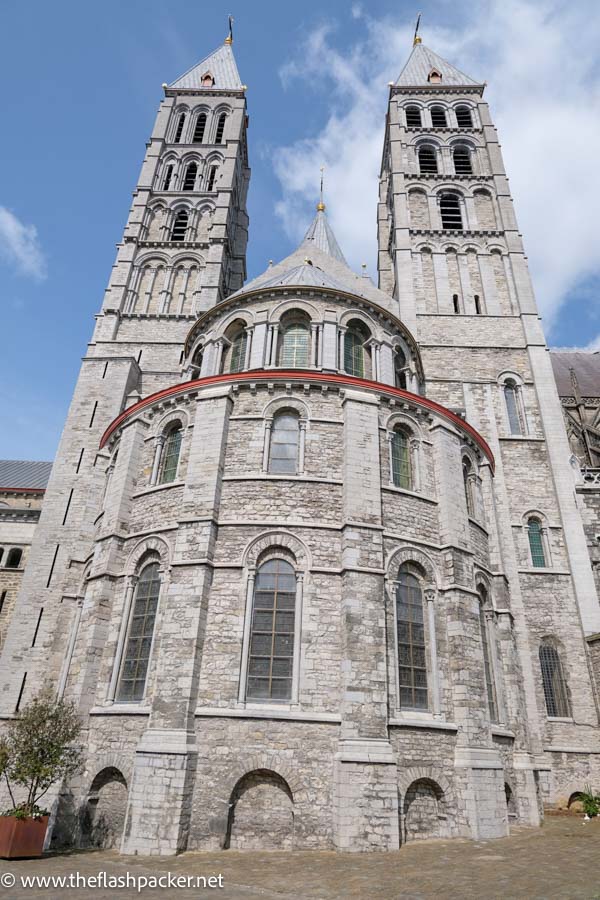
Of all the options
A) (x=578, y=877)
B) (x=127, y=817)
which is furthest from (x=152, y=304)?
(x=578, y=877)

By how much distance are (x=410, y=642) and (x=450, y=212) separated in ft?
87.0

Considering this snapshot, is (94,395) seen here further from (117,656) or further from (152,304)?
(117,656)

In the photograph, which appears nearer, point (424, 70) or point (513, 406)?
point (513, 406)

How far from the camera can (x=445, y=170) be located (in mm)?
33406

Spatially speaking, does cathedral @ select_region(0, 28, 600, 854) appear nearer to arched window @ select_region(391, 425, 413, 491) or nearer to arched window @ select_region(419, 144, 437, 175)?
arched window @ select_region(391, 425, 413, 491)

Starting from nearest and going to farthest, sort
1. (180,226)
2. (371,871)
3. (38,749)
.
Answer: (371,871)
(38,749)
(180,226)

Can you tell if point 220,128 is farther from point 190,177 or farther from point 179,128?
point 190,177

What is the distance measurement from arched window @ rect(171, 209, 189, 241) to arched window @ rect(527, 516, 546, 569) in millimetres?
25089

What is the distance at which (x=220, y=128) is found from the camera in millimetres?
40500

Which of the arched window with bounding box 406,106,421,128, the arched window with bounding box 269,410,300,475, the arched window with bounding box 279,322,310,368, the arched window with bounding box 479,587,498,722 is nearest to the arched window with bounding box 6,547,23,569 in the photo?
the arched window with bounding box 279,322,310,368

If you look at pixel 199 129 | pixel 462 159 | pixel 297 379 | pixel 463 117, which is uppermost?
pixel 199 129

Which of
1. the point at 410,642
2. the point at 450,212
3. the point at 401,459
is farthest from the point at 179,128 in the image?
the point at 410,642

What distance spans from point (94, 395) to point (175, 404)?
10.4 meters

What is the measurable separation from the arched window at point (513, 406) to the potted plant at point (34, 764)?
1913cm
